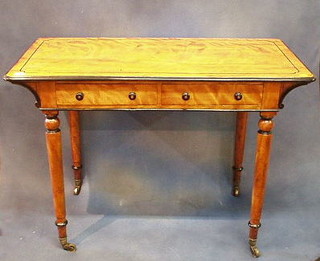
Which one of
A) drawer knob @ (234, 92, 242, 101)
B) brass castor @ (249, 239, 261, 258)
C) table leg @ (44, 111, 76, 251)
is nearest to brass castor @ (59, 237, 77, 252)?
table leg @ (44, 111, 76, 251)

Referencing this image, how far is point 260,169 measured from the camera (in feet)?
7.66

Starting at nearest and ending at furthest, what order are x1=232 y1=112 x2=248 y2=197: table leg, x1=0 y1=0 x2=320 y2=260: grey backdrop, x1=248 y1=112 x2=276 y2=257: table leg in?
x1=248 y1=112 x2=276 y2=257: table leg
x1=0 y1=0 x2=320 y2=260: grey backdrop
x1=232 y1=112 x2=248 y2=197: table leg

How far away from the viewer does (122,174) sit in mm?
2955

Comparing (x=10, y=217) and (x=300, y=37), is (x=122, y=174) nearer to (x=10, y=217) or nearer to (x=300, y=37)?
(x=10, y=217)

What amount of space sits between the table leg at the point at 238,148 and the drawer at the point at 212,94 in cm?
57

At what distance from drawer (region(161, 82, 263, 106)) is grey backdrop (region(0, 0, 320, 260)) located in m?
0.63

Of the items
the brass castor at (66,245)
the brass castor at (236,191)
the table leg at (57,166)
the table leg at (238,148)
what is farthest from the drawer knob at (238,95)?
the brass castor at (66,245)

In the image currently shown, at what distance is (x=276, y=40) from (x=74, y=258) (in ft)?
4.56

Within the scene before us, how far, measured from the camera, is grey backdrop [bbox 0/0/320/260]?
2631 millimetres

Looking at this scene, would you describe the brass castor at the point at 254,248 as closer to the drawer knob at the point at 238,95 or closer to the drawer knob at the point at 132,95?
the drawer knob at the point at 238,95

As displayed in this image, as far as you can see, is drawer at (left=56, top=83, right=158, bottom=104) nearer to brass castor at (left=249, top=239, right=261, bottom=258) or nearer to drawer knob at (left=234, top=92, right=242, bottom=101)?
drawer knob at (left=234, top=92, right=242, bottom=101)

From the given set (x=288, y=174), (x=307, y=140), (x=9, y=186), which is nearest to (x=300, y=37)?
(x=307, y=140)

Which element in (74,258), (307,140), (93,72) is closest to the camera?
(93,72)

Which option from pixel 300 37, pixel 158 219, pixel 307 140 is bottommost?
pixel 158 219
